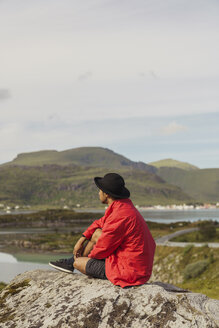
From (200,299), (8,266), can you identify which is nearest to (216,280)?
(200,299)

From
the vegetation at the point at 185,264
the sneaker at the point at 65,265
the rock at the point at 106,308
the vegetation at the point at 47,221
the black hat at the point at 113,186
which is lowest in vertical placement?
the vegetation at the point at 47,221

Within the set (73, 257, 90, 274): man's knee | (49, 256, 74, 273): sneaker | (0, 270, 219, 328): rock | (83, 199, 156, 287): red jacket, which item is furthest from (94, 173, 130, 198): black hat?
(49, 256, 74, 273): sneaker

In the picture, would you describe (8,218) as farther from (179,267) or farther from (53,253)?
(179,267)

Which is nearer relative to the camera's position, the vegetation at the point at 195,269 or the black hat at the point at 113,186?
the black hat at the point at 113,186

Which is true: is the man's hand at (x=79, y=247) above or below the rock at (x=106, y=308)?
above

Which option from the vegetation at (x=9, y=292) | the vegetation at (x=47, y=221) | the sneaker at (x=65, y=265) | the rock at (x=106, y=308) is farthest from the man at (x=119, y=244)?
the vegetation at (x=47, y=221)

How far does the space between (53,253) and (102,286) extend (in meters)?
73.6

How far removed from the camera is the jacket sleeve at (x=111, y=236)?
8.12 metres

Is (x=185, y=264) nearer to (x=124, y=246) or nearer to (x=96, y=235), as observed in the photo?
(x=96, y=235)

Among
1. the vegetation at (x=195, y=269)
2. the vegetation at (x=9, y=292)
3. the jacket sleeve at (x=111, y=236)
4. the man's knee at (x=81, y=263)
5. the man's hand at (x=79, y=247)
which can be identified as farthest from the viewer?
the vegetation at (x=195, y=269)

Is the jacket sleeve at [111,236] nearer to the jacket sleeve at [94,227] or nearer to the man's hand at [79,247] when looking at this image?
the jacket sleeve at [94,227]

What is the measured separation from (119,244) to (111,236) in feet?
0.86

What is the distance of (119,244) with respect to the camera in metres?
8.18

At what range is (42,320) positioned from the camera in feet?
25.1
